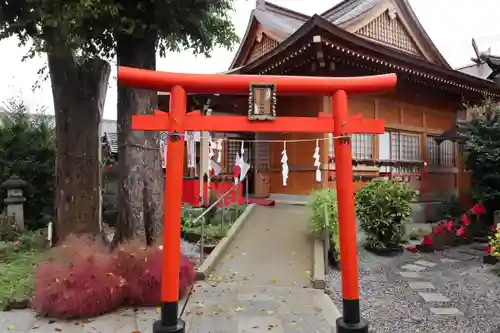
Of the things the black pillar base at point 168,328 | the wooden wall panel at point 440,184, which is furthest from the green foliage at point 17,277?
the wooden wall panel at point 440,184

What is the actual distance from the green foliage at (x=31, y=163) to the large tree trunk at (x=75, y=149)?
3691 mm

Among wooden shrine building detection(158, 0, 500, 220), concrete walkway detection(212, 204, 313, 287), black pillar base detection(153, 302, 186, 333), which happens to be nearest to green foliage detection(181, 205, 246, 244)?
concrete walkway detection(212, 204, 313, 287)

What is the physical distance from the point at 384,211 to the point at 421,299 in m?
2.51

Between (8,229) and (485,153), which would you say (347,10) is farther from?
(8,229)

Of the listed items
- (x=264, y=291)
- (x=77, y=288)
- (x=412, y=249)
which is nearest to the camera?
(x=77, y=288)

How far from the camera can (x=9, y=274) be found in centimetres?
593

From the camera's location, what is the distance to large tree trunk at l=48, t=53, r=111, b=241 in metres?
7.02

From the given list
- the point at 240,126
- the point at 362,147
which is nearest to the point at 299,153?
the point at 362,147

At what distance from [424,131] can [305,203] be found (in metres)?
5.38

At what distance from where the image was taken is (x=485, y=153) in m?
10.1

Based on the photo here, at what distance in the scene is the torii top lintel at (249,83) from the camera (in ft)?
14.0

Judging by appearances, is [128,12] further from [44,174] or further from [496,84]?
[496,84]

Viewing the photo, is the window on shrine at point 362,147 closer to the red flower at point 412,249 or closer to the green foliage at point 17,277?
the red flower at point 412,249

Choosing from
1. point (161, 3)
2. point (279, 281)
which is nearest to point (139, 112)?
point (161, 3)
